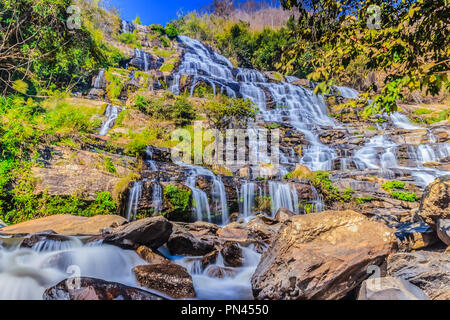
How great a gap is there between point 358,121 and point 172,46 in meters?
24.0

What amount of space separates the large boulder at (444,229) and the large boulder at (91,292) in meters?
4.14

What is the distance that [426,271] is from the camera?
277 cm

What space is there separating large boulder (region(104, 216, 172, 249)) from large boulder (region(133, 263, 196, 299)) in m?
0.78

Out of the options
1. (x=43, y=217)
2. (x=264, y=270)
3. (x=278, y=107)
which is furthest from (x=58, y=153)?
(x=278, y=107)

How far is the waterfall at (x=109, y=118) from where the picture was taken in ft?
44.6

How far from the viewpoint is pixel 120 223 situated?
18.4ft

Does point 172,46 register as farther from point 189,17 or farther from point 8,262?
point 8,262

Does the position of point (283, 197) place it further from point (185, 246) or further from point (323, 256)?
point (323, 256)

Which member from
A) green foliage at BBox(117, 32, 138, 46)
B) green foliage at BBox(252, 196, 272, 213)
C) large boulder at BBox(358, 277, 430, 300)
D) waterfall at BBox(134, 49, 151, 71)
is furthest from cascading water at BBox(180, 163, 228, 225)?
green foliage at BBox(117, 32, 138, 46)

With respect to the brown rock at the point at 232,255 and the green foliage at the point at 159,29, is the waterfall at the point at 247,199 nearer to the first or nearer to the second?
the brown rock at the point at 232,255

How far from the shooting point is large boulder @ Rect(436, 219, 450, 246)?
3545mm

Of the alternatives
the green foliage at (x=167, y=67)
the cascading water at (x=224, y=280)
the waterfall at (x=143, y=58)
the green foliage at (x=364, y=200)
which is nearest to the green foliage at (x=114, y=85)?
the waterfall at (x=143, y=58)

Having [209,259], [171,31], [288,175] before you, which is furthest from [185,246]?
[171,31]

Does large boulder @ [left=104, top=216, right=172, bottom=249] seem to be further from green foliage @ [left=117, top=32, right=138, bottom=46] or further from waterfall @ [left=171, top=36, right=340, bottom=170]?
green foliage @ [left=117, top=32, right=138, bottom=46]
